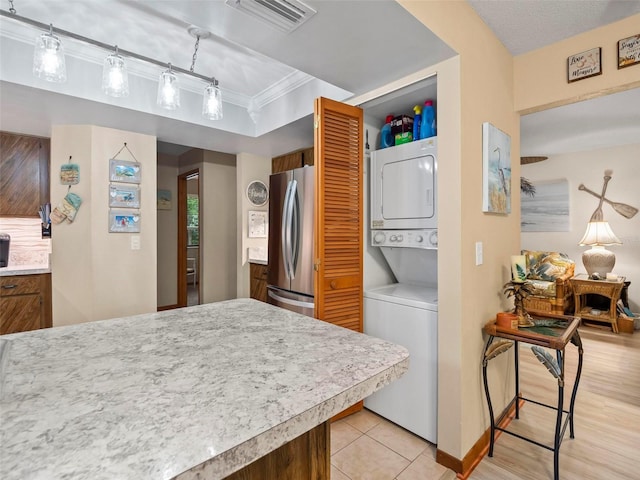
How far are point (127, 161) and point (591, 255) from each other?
6213 mm

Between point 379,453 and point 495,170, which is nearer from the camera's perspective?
point 379,453

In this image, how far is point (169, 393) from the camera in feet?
2.19

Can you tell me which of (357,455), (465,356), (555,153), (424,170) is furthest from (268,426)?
(555,153)

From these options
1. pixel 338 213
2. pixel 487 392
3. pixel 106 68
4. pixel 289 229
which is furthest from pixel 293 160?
pixel 487 392

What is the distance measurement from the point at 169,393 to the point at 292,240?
197cm

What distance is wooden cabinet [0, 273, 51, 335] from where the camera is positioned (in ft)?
9.27

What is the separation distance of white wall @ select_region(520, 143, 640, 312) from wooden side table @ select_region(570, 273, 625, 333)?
21.6 inches

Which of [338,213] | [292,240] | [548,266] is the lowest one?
[548,266]

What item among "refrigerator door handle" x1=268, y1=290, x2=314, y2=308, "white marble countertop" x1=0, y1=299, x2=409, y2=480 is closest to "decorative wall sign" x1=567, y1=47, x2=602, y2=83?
"white marble countertop" x1=0, y1=299, x2=409, y2=480

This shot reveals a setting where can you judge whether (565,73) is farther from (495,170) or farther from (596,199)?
(596,199)

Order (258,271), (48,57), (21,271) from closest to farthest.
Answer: (48,57)
(21,271)
(258,271)

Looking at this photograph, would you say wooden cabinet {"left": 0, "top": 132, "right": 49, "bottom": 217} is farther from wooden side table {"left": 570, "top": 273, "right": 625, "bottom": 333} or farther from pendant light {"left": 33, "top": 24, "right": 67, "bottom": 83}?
wooden side table {"left": 570, "top": 273, "right": 625, "bottom": 333}

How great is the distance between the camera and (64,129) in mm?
2998

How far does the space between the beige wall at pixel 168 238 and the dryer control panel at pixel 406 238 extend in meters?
3.79
